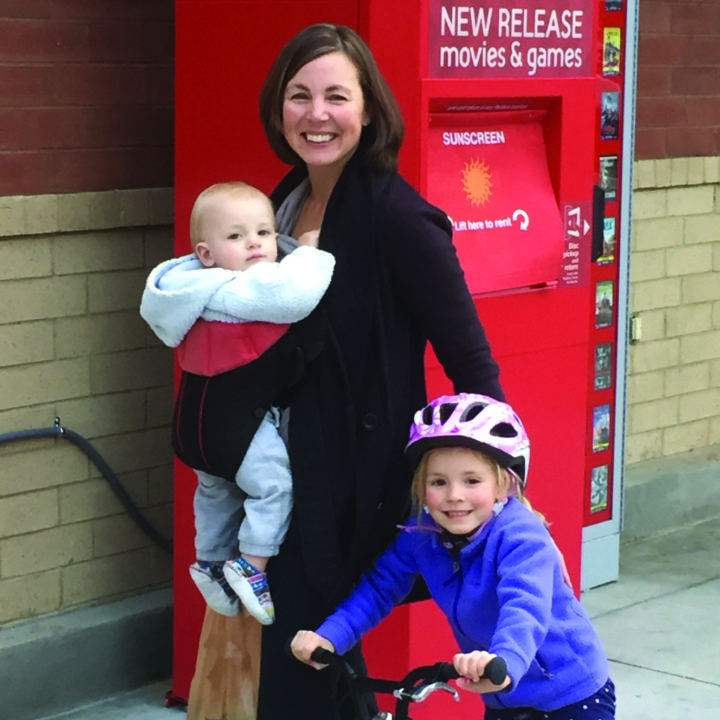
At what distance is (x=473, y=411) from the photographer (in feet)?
10.4

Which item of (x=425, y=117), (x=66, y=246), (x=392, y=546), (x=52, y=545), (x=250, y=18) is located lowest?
(x=52, y=545)

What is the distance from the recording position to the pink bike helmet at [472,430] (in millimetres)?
3119

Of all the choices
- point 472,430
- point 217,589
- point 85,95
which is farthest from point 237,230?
point 85,95

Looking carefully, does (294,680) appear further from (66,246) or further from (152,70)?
(152,70)

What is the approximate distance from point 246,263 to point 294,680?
0.90 m

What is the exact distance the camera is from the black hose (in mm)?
4797

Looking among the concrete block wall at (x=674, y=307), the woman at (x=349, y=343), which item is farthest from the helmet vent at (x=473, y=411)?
the concrete block wall at (x=674, y=307)

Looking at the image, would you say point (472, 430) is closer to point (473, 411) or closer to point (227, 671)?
point (473, 411)

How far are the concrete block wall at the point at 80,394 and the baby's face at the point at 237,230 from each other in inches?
60.5

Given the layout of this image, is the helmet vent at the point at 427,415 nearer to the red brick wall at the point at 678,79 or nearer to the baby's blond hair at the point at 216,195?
the baby's blond hair at the point at 216,195

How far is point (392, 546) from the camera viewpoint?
3348 millimetres

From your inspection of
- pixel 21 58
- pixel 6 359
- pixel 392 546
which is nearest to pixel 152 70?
pixel 21 58

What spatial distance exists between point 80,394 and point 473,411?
2115 millimetres

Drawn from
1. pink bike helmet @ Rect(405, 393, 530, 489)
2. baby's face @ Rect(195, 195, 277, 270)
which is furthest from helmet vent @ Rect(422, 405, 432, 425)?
baby's face @ Rect(195, 195, 277, 270)
